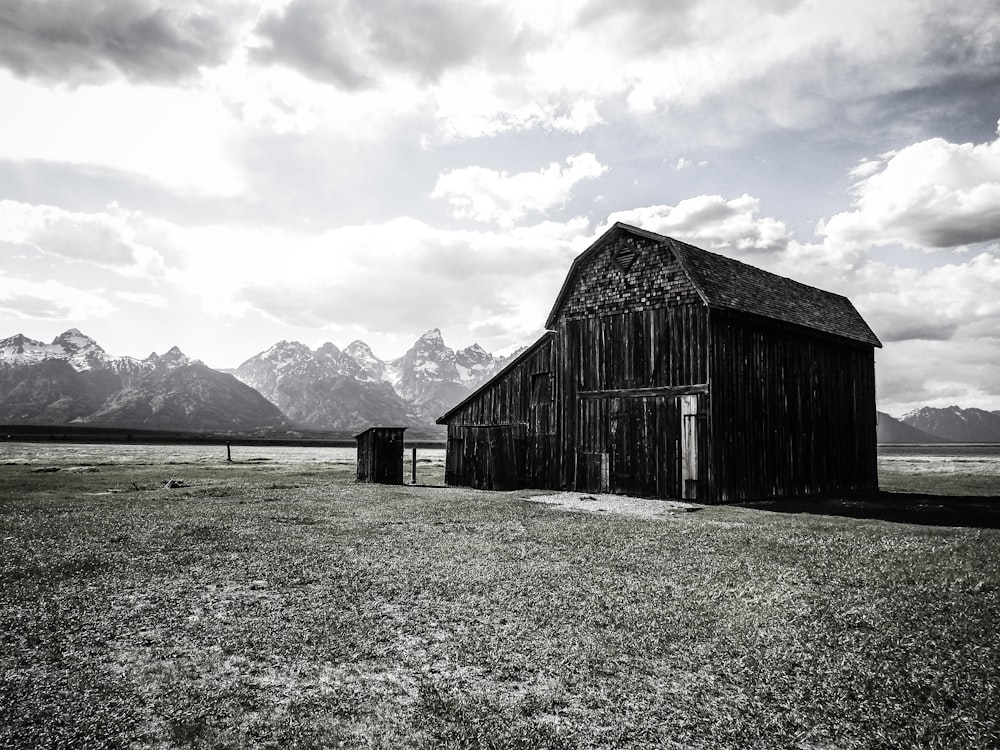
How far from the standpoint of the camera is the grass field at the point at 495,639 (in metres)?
4.93

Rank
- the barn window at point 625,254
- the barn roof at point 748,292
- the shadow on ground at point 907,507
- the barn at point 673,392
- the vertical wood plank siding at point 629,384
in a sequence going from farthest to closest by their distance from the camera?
the barn window at point 625,254, the barn roof at point 748,292, the vertical wood plank siding at point 629,384, the barn at point 673,392, the shadow on ground at point 907,507

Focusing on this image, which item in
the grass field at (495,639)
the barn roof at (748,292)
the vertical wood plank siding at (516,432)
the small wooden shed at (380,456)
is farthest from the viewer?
the small wooden shed at (380,456)

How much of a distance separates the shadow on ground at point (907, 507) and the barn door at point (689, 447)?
6.16 ft

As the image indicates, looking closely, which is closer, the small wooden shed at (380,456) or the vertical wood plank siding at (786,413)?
the vertical wood plank siding at (786,413)

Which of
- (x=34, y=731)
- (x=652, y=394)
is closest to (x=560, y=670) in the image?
(x=34, y=731)

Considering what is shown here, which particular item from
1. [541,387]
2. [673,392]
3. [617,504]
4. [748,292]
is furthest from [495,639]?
[748,292]

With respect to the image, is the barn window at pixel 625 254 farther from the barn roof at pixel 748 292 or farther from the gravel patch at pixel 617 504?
the gravel patch at pixel 617 504

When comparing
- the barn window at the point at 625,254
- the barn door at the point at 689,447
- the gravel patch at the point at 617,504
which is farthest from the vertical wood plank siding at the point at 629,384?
the barn window at the point at 625,254

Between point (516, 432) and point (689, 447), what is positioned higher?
point (516, 432)

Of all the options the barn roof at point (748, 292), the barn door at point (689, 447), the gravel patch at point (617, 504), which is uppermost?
the barn roof at point (748, 292)

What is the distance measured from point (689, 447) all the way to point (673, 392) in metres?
2.09

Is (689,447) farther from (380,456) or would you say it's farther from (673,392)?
(380,456)

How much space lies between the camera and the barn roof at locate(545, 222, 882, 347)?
72.2 feet

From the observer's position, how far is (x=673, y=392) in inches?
861
